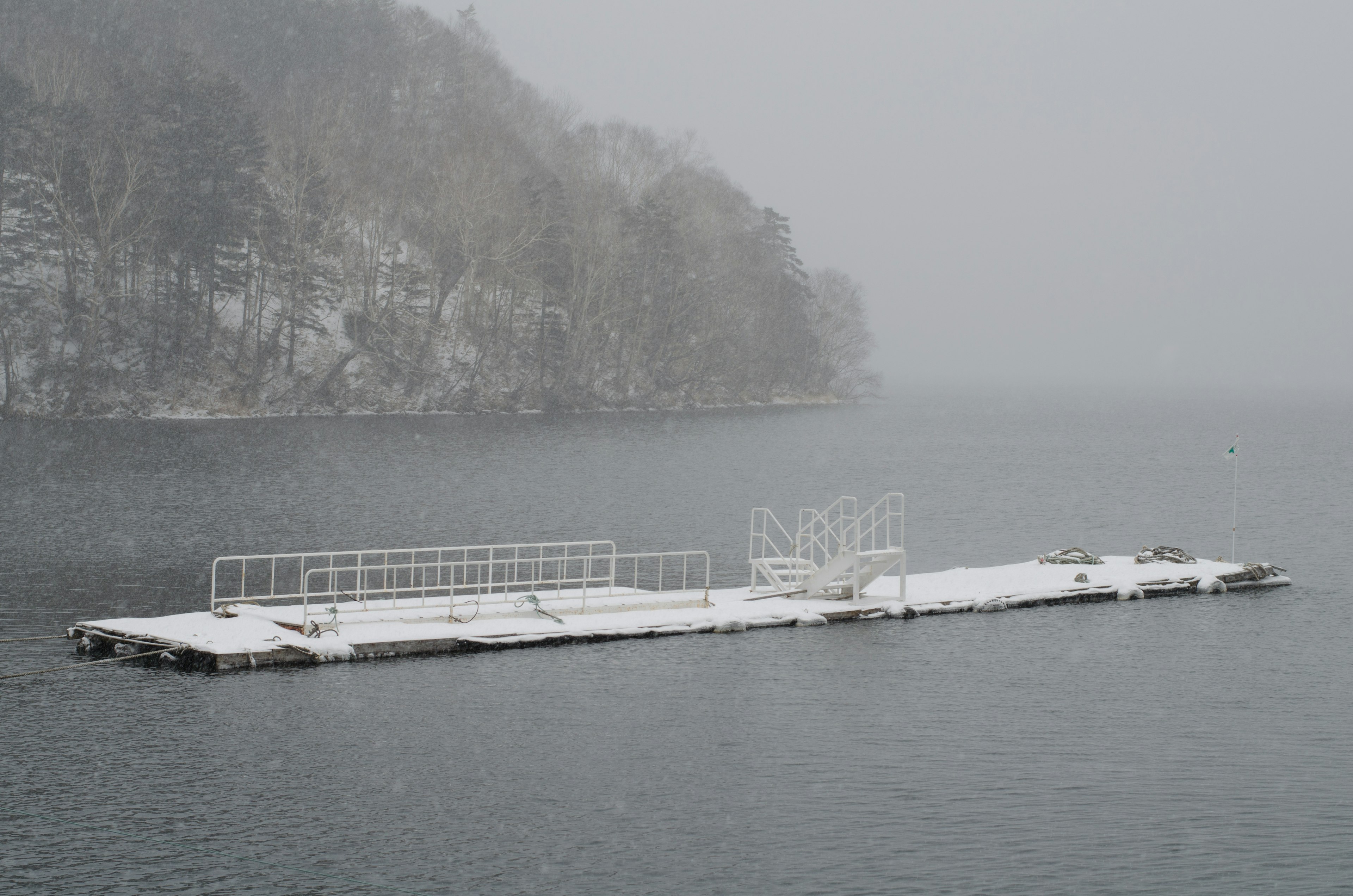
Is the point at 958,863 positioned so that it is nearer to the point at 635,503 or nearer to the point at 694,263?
the point at 635,503

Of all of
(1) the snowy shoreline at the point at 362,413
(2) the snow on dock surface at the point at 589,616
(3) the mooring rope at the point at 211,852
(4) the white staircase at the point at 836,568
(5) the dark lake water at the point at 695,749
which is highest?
(1) the snowy shoreline at the point at 362,413

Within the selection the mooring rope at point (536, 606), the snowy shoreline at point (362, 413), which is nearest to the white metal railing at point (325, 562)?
the mooring rope at point (536, 606)

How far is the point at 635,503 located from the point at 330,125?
58980mm

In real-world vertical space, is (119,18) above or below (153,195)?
above

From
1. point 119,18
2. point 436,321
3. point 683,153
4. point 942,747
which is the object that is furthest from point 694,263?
point 942,747

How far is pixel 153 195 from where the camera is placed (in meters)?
84.6

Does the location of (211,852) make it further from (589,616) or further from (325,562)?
(325,562)

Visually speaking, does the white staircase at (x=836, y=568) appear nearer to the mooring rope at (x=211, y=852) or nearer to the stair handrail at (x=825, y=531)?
the stair handrail at (x=825, y=531)

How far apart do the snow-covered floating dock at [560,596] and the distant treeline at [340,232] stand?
55.9 metres

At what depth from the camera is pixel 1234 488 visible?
5222cm

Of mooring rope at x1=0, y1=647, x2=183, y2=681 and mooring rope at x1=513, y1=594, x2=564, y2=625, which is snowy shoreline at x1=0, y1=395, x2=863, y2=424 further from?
mooring rope at x1=0, y1=647, x2=183, y2=681

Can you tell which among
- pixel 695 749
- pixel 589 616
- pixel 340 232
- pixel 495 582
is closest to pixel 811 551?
pixel 589 616

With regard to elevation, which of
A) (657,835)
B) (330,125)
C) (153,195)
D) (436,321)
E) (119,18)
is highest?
(119,18)

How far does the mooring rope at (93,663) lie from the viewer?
21.8 metres
